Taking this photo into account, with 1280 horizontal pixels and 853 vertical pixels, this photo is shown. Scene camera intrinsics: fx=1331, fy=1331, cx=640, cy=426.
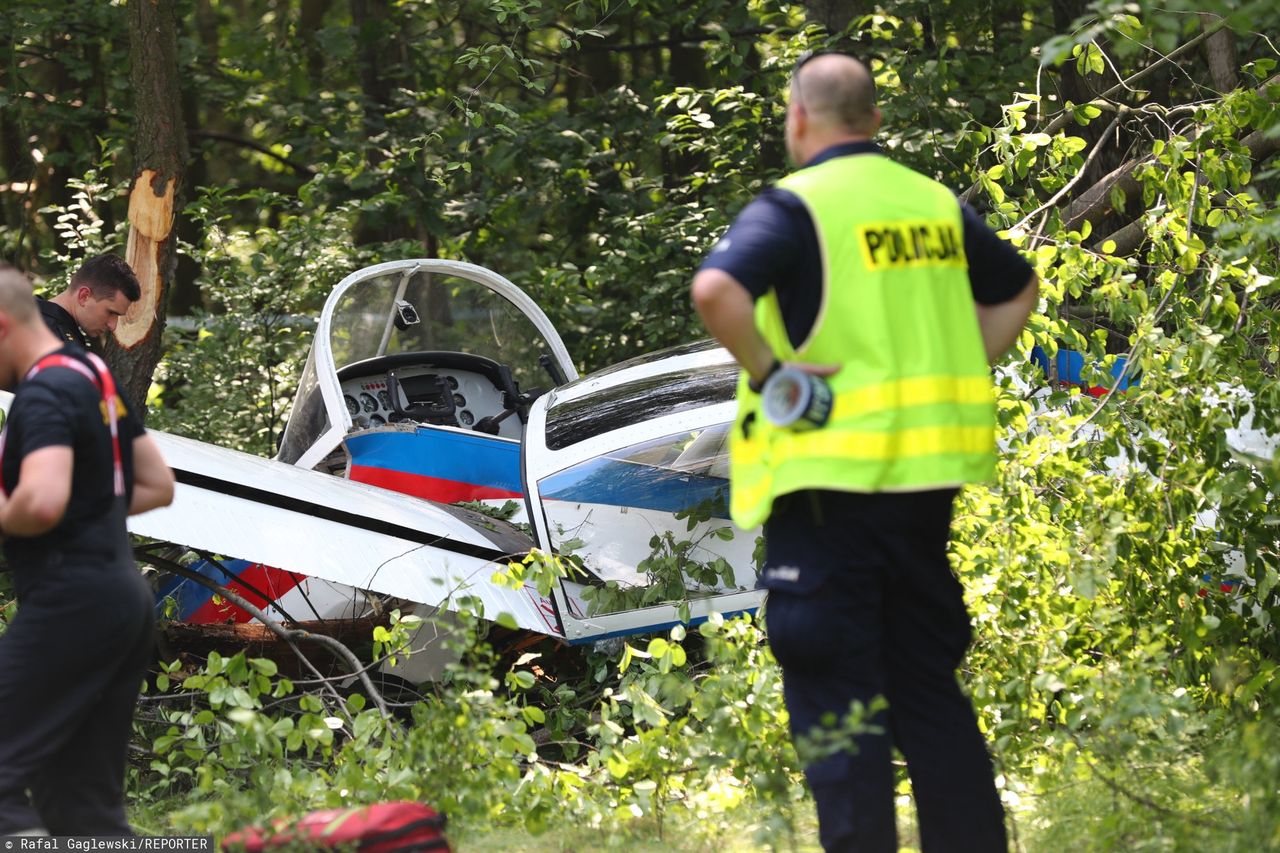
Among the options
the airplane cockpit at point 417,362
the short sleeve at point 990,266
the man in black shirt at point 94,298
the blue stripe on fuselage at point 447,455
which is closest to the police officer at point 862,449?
the short sleeve at point 990,266

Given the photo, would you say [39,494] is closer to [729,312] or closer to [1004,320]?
[729,312]

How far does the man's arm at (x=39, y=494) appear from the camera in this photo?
286 cm

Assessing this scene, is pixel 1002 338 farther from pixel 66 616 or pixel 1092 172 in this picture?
pixel 1092 172

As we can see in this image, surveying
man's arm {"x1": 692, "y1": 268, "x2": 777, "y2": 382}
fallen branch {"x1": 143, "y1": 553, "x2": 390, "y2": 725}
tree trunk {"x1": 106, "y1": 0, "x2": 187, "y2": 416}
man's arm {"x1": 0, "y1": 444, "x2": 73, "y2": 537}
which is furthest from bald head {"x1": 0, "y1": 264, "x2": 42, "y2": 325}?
tree trunk {"x1": 106, "y1": 0, "x2": 187, "y2": 416}

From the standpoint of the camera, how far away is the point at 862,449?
2.79m

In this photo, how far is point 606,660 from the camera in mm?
5949

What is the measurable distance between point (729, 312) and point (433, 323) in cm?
654

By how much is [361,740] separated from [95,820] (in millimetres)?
1120

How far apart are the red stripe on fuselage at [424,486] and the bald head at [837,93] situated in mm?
4603

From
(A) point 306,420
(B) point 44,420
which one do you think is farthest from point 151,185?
(B) point 44,420

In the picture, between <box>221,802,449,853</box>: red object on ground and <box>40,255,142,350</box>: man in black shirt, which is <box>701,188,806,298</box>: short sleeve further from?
<box>40,255,142,350</box>: man in black shirt

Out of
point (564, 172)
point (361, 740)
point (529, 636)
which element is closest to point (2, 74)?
point (564, 172)

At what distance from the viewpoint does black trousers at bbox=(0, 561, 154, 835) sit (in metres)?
3.00

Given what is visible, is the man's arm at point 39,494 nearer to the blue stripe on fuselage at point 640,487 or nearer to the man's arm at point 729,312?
the man's arm at point 729,312
